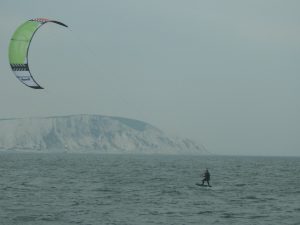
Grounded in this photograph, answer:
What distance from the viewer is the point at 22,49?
35.0 meters

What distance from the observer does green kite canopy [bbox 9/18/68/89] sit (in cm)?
3500

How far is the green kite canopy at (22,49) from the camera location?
115 ft

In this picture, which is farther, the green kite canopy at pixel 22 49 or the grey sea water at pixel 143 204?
the green kite canopy at pixel 22 49

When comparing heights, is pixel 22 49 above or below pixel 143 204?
above

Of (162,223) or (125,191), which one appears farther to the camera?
(125,191)

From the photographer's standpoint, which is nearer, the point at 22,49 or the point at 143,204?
the point at 22,49

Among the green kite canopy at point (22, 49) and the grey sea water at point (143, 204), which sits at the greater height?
the green kite canopy at point (22, 49)

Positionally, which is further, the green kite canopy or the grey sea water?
the green kite canopy

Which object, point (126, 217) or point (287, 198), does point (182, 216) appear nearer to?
point (126, 217)

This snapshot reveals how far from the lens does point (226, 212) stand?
112 feet

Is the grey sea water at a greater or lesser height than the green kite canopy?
lesser

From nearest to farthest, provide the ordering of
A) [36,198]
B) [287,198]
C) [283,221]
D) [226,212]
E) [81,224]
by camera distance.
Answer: [81,224], [283,221], [226,212], [36,198], [287,198]

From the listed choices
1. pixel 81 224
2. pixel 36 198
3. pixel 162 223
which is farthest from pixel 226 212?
pixel 36 198

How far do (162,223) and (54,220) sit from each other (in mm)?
5550
